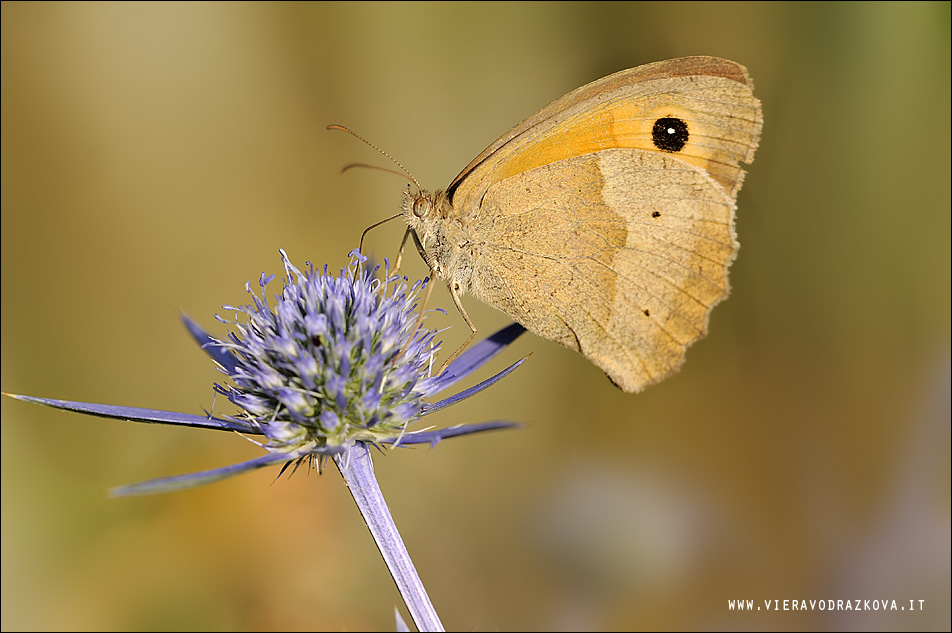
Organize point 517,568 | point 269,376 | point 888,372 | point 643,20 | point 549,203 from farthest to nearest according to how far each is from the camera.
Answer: point 643,20 → point 888,372 → point 517,568 → point 549,203 → point 269,376

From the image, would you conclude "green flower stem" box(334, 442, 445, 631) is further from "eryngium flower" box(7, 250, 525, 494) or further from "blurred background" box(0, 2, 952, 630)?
"blurred background" box(0, 2, 952, 630)

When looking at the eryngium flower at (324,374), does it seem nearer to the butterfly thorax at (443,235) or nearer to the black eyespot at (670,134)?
the butterfly thorax at (443,235)

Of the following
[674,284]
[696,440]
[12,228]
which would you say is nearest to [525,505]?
[696,440]

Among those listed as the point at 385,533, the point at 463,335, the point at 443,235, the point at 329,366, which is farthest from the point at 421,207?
the point at 463,335

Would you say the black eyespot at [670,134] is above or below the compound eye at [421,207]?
above

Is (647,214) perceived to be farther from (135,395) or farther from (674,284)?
(135,395)

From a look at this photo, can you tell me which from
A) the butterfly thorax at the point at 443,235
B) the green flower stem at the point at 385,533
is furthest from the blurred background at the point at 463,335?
the green flower stem at the point at 385,533

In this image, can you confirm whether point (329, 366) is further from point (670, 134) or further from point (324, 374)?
point (670, 134)
